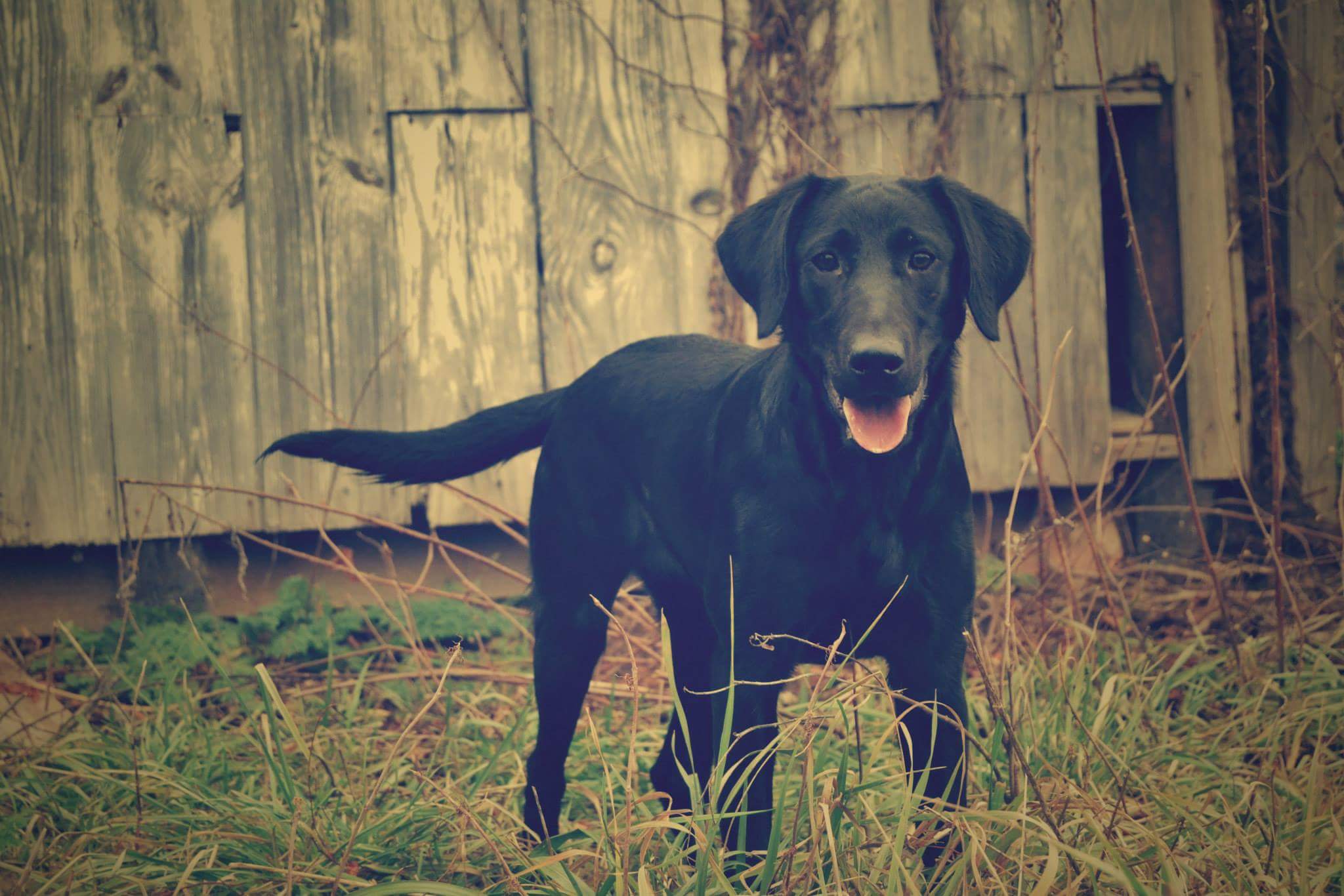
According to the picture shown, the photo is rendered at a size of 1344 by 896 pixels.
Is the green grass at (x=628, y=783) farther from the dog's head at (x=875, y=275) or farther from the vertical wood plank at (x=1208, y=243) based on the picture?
the vertical wood plank at (x=1208, y=243)

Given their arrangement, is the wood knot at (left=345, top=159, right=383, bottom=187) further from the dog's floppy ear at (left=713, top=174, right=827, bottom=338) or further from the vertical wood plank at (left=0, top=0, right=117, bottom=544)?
the dog's floppy ear at (left=713, top=174, right=827, bottom=338)

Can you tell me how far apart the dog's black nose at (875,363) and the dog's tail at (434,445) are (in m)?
1.07

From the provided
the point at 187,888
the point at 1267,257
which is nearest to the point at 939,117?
the point at 1267,257

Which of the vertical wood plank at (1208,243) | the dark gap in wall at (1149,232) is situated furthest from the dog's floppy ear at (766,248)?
the vertical wood plank at (1208,243)

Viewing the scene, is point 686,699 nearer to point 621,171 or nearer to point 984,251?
point 984,251

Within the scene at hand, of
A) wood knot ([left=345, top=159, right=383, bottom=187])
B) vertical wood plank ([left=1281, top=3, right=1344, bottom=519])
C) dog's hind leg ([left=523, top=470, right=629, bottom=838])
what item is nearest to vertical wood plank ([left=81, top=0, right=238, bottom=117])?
wood knot ([left=345, top=159, right=383, bottom=187])

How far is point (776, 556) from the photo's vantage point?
7.16 ft

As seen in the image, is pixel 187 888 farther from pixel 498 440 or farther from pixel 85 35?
pixel 85 35

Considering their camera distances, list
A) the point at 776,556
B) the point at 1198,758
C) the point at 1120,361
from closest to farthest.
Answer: the point at 776,556 → the point at 1198,758 → the point at 1120,361

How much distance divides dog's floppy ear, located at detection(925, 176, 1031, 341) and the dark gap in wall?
7.33 feet

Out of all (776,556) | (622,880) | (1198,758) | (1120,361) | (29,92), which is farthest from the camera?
(1120,361)

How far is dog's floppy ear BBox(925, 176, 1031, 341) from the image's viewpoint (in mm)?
2254

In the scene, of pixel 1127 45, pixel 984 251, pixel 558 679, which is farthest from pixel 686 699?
pixel 1127 45

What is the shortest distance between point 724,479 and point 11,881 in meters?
1.66
